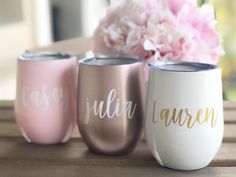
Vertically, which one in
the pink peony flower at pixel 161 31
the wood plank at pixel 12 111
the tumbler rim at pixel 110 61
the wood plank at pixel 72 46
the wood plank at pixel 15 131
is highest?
the pink peony flower at pixel 161 31

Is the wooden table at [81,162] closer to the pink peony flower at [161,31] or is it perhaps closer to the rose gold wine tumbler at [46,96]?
the rose gold wine tumbler at [46,96]

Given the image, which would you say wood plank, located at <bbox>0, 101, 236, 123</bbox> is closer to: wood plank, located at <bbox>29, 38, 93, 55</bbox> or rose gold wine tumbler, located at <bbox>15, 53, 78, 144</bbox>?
rose gold wine tumbler, located at <bbox>15, 53, 78, 144</bbox>

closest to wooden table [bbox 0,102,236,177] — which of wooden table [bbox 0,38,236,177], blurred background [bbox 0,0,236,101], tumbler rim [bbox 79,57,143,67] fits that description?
wooden table [bbox 0,38,236,177]

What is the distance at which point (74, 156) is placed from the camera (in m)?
0.64

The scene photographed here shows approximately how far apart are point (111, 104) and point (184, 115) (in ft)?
0.33

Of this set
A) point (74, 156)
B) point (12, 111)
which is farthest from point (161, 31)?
point (12, 111)

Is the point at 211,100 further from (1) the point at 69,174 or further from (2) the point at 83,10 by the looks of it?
(2) the point at 83,10

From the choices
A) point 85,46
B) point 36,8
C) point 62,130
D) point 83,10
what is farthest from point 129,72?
point 83,10

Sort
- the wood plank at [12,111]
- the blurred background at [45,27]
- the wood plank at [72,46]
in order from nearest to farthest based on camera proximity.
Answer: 1. the wood plank at [12,111]
2. the wood plank at [72,46]
3. the blurred background at [45,27]

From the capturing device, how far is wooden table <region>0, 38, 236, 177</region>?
588 mm

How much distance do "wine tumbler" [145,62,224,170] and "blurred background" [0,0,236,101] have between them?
1300 millimetres

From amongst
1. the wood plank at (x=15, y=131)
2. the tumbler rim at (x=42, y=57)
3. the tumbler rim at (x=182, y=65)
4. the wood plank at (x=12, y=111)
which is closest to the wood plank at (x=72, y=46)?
the wood plank at (x=12, y=111)

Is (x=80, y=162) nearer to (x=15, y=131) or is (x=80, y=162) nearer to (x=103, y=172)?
(x=103, y=172)

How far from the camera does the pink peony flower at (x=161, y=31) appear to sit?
0.69 meters
